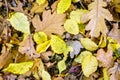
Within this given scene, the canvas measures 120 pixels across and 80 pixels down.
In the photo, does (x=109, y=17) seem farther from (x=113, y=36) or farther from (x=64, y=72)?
(x=64, y=72)

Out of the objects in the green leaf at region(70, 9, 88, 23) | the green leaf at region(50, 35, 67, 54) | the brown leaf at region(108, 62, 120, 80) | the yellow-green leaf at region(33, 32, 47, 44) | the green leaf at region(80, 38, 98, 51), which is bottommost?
the brown leaf at region(108, 62, 120, 80)

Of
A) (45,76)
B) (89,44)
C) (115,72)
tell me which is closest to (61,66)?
(45,76)

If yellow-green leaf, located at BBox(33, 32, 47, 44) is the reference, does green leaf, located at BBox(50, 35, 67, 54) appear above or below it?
below

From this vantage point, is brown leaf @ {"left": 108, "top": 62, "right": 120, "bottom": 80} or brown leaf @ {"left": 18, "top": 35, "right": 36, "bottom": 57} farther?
brown leaf @ {"left": 18, "top": 35, "right": 36, "bottom": 57}

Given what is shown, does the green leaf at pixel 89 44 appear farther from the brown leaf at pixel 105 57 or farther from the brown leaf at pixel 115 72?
the brown leaf at pixel 115 72

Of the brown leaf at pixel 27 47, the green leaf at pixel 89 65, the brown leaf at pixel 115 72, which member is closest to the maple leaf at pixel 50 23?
the brown leaf at pixel 27 47

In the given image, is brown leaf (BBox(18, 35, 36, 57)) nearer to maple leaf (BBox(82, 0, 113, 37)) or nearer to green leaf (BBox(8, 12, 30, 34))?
green leaf (BBox(8, 12, 30, 34))

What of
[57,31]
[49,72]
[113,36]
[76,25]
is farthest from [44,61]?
[113,36]

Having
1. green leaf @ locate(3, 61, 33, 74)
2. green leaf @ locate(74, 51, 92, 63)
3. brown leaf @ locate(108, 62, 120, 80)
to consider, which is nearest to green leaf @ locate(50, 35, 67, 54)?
green leaf @ locate(74, 51, 92, 63)
